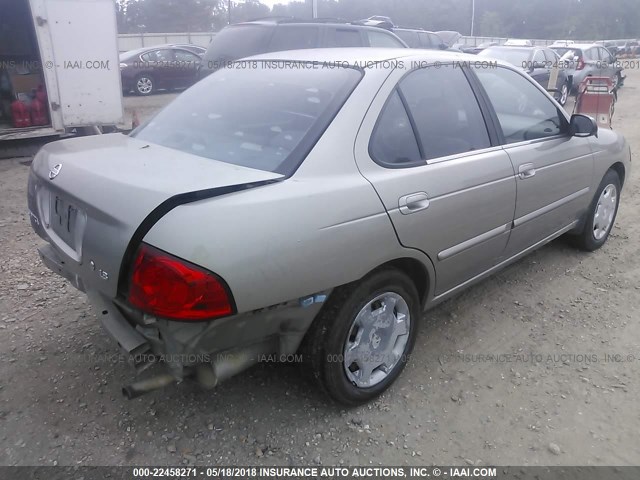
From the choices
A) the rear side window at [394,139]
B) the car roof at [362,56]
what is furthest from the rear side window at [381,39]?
the rear side window at [394,139]

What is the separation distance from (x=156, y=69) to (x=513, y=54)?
9.86 metres

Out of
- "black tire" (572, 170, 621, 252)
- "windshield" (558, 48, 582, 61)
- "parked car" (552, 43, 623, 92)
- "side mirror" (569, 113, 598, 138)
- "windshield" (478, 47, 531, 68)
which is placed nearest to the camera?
"side mirror" (569, 113, 598, 138)

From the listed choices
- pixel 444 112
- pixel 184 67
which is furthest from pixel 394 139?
pixel 184 67

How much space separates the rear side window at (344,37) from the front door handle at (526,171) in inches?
229

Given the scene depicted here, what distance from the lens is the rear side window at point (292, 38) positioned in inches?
305

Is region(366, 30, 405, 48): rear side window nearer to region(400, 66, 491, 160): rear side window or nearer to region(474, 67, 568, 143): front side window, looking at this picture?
region(474, 67, 568, 143): front side window

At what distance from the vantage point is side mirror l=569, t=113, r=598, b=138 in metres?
3.60

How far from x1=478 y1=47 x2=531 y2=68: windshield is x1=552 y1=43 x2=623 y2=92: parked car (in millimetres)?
1670

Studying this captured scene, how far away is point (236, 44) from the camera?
7996 mm

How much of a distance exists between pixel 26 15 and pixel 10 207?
4686 mm

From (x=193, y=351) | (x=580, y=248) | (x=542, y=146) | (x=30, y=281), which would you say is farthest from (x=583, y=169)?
(x=30, y=281)

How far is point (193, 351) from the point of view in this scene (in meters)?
2.01

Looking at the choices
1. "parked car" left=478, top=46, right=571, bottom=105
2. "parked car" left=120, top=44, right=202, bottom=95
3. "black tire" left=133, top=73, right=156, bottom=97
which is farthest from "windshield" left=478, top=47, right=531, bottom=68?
"black tire" left=133, top=73, right=156, bottom=97

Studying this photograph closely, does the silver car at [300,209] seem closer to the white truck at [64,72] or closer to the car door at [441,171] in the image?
the car door at [441,171]
